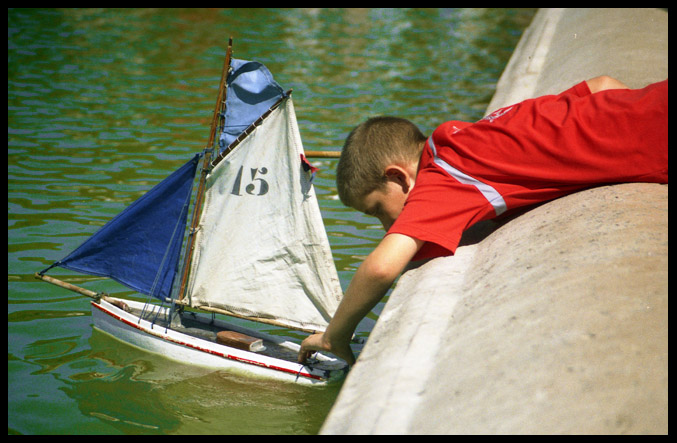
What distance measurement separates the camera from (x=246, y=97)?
16.4 feet

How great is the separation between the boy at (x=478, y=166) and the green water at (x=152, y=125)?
3.71 feet

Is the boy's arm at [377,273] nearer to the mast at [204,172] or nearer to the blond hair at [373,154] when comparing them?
the blond hair at [373,154]

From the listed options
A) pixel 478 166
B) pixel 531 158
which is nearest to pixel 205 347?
pixel 478 166

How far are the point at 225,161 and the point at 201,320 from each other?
1173 mm

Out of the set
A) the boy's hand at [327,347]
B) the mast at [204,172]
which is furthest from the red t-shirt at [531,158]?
the mast at [204,172]

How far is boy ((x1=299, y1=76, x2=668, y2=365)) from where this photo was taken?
3.02 meters

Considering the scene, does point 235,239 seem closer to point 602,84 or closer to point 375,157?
point 375,157

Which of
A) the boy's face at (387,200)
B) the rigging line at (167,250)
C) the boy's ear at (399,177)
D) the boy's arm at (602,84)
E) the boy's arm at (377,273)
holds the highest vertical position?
the boy's arm at (602,84)

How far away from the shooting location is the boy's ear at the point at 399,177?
3361 millimetres

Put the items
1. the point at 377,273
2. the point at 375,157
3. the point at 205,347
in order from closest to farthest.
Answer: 1. the point at 377,273
2. the point at 375,157
3. the point at 205,347

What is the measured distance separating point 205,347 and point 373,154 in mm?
1742

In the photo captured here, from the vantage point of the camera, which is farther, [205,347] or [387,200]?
[205,347]

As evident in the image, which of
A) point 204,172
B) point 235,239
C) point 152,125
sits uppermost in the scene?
point 204,172

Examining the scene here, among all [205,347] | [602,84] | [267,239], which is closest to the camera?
[602,84]
